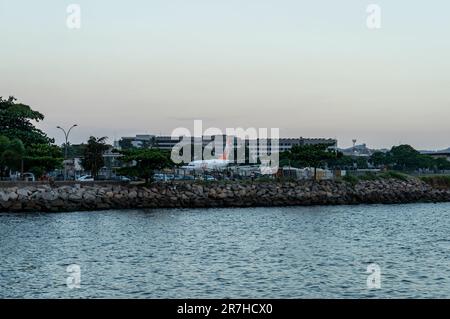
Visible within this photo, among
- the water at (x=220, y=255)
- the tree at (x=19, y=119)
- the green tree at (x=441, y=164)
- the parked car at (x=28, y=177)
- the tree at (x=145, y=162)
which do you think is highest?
the tree at (x=19, y=119)

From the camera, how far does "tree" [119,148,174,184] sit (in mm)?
82562

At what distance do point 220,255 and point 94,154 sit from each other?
206 ft

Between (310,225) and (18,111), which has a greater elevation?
(18,111)

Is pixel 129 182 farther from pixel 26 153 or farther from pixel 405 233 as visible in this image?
pixel 405 233

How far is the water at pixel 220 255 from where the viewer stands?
29.2 m

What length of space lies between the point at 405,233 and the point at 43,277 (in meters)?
32.1

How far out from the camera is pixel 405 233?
54469mm

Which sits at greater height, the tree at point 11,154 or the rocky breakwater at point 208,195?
the tree at point 11,154

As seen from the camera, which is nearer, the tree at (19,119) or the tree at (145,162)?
the tree at (145,162)

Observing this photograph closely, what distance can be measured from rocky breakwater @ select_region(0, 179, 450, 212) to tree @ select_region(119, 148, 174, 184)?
176 centimetres

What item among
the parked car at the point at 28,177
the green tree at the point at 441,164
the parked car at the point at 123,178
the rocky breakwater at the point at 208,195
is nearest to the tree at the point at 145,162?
the parked car at the point at 123,178

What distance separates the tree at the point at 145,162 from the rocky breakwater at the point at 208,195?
5.78 ft

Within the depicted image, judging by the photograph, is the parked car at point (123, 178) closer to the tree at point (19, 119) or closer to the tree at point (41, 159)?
the tree at point (41, 159)
